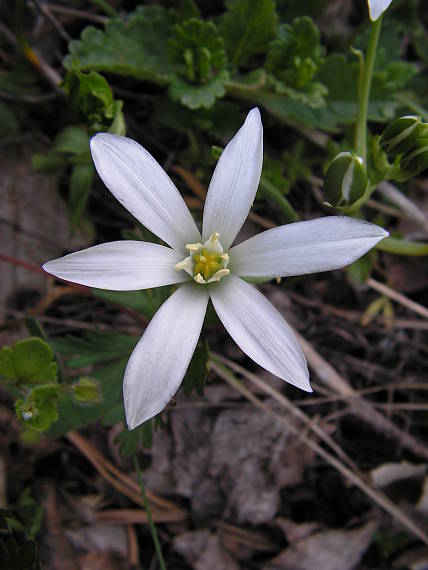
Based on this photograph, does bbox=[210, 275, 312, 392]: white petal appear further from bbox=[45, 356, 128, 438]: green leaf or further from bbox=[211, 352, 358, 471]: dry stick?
bbox=[211, 352, 358, 471]: dry stick

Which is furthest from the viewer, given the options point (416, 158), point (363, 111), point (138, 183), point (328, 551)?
point (328, 551)

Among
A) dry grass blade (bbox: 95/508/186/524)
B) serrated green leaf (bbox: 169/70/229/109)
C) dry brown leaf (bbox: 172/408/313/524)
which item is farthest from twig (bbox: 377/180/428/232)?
dry grass blade (bbox: 95/508/186/524)

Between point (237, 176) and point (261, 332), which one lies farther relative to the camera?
point (237, 176)

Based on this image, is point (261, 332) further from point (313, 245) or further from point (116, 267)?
point (116, 267)

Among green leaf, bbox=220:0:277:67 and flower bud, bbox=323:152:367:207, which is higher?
green leaf, bbox=220:0:277:67

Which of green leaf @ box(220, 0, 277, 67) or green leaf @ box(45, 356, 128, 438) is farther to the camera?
green leaf @ box(220, 0, 277, 67)

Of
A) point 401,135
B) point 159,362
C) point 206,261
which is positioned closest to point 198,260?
point 206,261
